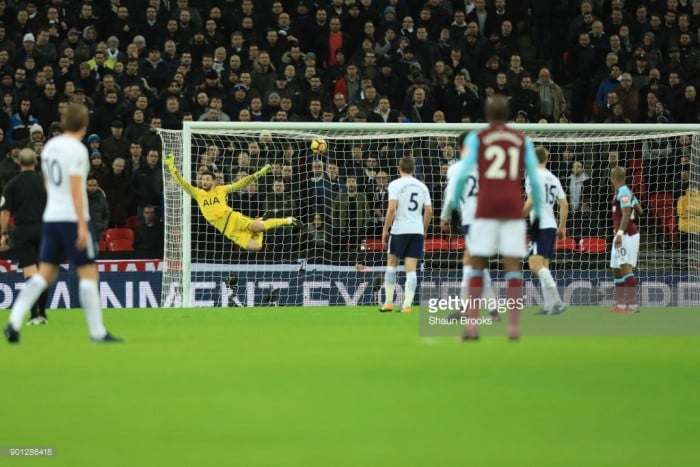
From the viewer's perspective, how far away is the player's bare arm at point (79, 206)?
9469 millimetres

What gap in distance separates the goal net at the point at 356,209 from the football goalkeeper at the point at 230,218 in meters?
0.33

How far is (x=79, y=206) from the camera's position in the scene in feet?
31.3

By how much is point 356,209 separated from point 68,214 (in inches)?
392

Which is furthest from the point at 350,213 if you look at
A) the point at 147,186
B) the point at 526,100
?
the point at 526,100

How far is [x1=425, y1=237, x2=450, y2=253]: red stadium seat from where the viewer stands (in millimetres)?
19531

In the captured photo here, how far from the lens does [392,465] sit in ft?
19.9

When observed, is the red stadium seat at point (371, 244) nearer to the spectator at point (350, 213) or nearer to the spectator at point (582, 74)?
the spectator at point (350, 213)

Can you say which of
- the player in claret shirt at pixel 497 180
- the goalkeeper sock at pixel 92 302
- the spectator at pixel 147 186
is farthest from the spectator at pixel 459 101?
the goalkeeper sock at pixel 92 302

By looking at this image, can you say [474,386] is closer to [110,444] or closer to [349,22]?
[110,444]

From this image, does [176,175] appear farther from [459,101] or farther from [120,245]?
[459,101]

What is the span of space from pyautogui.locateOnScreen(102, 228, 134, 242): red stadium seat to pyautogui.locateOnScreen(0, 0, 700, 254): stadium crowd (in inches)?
8.9

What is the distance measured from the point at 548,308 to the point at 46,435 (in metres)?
8.87

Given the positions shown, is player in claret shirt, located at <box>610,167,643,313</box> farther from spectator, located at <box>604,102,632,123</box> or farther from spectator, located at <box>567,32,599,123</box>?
spectator, located at <box>567,32,599,123</box>

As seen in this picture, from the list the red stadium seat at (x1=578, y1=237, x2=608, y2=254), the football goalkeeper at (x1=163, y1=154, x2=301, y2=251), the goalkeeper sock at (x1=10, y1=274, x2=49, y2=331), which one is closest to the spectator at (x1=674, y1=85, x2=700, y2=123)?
the red stadium seat at (x1=578, y1=237, x2=608, y2=254)
